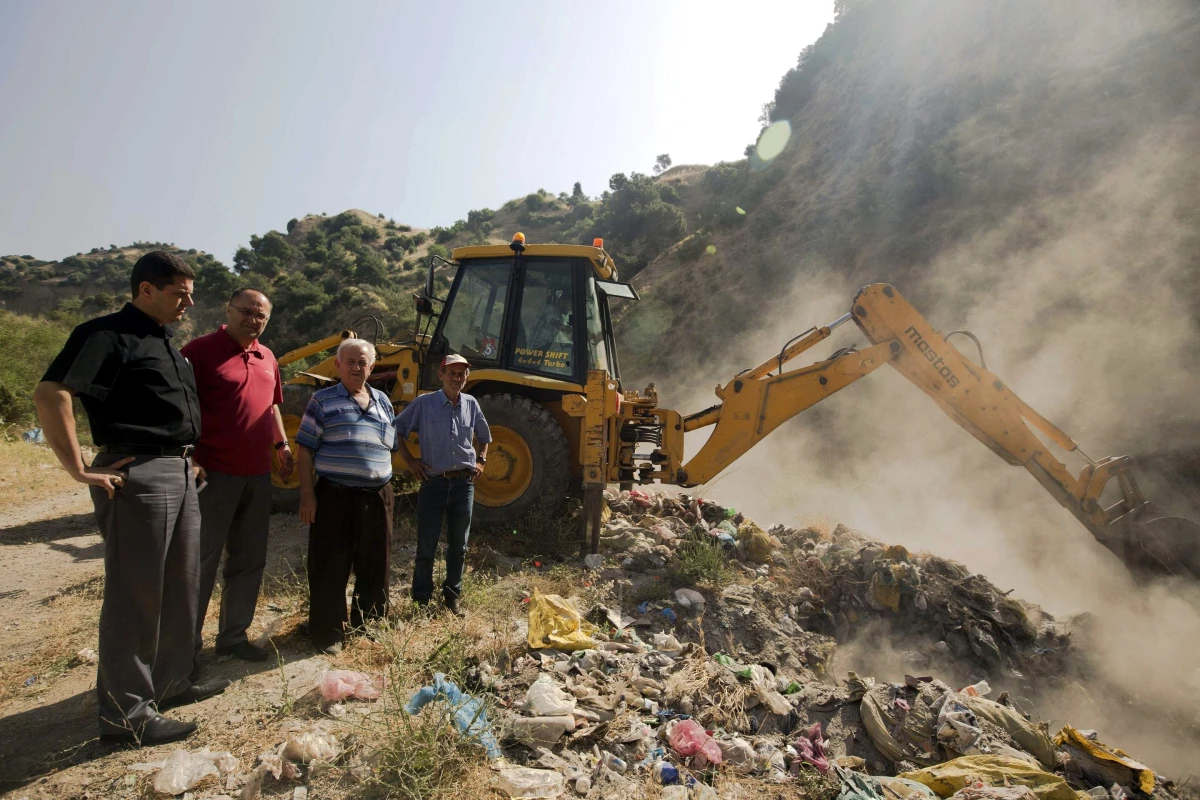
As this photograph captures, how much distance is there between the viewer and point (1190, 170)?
11.5 meters

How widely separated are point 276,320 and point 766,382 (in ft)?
117

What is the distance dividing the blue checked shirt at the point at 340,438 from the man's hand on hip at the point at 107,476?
2.61ft

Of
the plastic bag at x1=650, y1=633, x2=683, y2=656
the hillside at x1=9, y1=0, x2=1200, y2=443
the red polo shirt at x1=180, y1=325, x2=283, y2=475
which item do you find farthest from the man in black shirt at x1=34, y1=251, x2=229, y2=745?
the hillside at x1=9, y1=0, x2=1200, y2=443

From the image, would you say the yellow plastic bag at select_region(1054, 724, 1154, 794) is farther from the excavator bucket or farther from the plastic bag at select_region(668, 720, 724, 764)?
the excavator bucket

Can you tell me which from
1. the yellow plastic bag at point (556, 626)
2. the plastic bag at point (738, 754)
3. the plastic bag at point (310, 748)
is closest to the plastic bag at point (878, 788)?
the plastic bag at point (738, 754)

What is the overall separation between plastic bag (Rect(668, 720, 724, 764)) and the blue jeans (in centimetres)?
170

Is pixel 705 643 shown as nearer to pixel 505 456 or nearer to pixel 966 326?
pixel 505 456

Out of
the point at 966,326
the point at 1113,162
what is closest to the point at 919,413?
the point at 966,326

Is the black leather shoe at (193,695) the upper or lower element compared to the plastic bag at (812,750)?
upper

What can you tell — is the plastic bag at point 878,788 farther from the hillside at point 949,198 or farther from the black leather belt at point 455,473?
the hillside at point 949,198

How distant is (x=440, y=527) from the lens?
3.63m

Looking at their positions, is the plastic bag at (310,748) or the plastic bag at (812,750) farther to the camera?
the plastic bag at (812,750)

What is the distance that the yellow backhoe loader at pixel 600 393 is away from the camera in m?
4.54

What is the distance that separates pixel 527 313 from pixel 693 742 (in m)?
3.97
